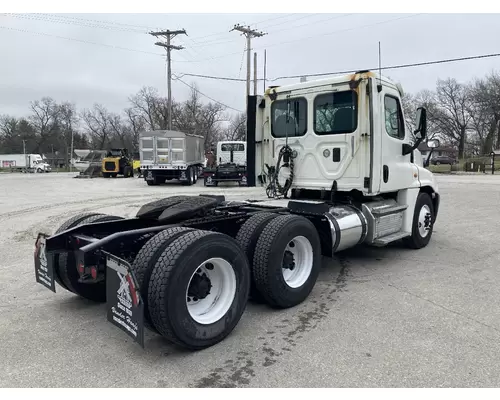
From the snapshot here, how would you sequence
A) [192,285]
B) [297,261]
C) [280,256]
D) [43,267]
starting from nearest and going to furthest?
1. [192,285]
2. [43,267]
3. [280,256]
4. [297,261]

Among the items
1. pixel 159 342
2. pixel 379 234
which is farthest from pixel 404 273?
pixel 159 342

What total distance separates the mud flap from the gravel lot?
0.29 meters

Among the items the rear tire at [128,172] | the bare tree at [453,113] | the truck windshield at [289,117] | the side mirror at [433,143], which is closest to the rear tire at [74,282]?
the truck windshield at [289,117]

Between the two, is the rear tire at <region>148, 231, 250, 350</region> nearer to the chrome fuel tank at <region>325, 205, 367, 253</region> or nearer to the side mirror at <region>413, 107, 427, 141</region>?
the chrome fuel tank at <region>325, 205, 367, 253</region>

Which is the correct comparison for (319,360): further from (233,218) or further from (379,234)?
(379,234)

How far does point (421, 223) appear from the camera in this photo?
7129 millimetres

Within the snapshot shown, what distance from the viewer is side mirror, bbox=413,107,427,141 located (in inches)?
251

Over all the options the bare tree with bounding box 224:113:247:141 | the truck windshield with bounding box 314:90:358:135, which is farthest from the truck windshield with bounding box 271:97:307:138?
the bare tree with bounding box 224:113:247:141

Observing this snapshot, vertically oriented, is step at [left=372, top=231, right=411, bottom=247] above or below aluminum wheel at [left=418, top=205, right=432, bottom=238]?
below

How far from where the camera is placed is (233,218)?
4.68 meters

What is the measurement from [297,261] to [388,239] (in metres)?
2.06

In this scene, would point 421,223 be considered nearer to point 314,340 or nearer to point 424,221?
point 424,221

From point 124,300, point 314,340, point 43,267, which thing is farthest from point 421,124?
point 43,267

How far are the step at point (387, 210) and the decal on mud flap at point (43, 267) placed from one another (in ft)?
13.6
